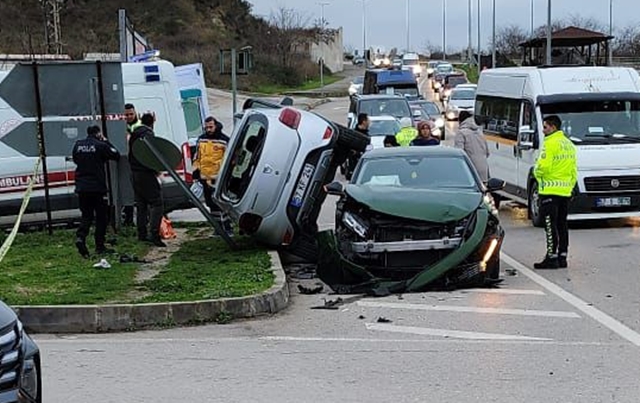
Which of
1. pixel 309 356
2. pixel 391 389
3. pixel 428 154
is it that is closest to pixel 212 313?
pixel 309 356

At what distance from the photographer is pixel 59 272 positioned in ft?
41.2

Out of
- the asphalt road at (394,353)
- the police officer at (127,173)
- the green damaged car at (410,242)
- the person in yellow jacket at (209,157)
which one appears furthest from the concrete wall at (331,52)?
the asphalt road at (394,353)

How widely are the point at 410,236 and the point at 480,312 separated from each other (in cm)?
139

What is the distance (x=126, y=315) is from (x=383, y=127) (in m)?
19.9

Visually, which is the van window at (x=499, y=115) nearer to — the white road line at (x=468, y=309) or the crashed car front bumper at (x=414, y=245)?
the crashed car front bumper at (x=414, y=245)

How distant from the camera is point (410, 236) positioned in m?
11.5

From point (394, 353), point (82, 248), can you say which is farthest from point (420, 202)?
point (82, 248)

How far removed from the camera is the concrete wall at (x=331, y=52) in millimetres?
103750

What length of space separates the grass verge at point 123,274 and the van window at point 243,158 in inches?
33.7

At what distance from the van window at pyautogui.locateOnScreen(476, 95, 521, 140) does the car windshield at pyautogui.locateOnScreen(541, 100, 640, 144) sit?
3.81 feet

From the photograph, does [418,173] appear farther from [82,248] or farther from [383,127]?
[383,127]

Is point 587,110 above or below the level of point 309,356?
above

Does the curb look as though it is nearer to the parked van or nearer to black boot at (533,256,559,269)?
black boot at (533,256,559,269)

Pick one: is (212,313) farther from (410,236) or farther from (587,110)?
(587,110)
